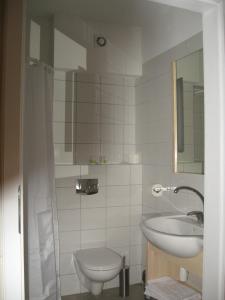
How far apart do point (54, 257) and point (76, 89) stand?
1594 mm

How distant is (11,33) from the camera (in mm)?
901

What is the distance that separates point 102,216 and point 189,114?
4.41ft

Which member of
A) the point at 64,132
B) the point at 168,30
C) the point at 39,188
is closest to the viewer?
the point at 39,188

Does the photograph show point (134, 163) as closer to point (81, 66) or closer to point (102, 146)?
point (102, 146)

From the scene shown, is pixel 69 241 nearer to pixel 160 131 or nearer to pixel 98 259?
pixel 98 259

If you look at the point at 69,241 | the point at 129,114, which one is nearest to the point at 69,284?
the point at 69,241

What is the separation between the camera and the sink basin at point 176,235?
1.57 m

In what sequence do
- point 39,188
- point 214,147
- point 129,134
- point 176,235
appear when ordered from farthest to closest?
point 129,134, point 39,188, point 176,235, point 214,147

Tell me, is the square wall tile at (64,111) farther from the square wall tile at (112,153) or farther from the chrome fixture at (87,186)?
the chrome fixture at (87,186)

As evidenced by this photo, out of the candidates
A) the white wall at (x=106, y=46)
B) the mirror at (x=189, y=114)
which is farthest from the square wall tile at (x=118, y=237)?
the white wall at (x=106, y=46)

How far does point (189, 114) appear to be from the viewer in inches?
87.1

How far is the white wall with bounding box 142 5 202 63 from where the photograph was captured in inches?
86.0

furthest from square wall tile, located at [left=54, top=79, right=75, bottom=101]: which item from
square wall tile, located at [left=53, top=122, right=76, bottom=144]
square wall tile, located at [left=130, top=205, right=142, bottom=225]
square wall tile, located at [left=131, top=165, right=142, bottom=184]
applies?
square wall tile, located at [left=130, top=205, right=142, bottom=225]

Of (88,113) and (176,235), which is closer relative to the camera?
(176,235)
